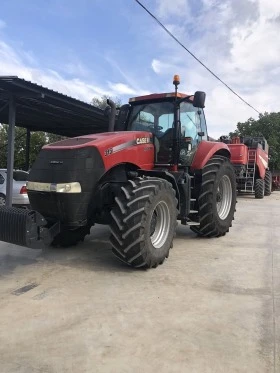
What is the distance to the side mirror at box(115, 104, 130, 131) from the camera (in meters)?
7.17

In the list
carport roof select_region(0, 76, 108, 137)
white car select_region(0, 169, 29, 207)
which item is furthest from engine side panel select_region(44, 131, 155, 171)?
white car select_region(0, 169, 29, 207)

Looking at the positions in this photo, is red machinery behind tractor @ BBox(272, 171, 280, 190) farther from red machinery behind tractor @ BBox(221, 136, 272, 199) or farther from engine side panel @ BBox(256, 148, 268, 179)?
red machinery behind tractor @ BBox(221, 136, 272, 199)

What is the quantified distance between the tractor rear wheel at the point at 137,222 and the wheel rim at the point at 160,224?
0.11m

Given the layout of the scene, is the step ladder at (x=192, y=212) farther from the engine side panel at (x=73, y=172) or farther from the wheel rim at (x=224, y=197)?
the engine side panel at (x=73, y=172)

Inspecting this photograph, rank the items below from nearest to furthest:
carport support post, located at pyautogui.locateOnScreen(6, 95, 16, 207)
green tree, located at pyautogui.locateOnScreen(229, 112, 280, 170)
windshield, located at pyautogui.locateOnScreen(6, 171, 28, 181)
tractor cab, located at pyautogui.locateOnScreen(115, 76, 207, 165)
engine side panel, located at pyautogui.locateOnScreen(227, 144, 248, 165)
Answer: tractor cab, located at pyautogui.locateOnScreen(115, 76, 207, 165), carport support post, located at pyautogui.locateOnScreen(6, 95, 16, 207), windshield, located at pyautogui.locateOnScreen(6, 171, 28, 181), engine side panel, located at pyautogui.locateOnScreen(227, 144, 248, 165), green tree, located at pyautogui.locateOnScreen(229, 112, 280, 170)

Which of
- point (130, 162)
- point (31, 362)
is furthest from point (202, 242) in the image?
point (31, 362)

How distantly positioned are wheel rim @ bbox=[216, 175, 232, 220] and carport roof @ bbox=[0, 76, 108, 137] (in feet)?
16.4

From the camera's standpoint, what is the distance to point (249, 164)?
55.4ft

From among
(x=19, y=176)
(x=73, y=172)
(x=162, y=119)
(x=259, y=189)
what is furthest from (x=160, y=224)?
(x=259, y=189)

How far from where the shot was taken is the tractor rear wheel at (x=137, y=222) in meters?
5.12

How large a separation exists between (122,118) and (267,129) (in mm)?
26883

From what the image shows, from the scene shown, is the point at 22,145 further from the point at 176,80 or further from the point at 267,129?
the point at 176,80

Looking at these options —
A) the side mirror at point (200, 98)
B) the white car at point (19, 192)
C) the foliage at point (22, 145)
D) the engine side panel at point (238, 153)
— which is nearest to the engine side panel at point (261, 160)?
the engine side panel at point (238, 153)

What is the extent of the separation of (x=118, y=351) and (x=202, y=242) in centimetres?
405
